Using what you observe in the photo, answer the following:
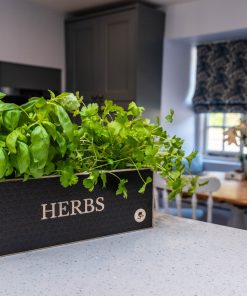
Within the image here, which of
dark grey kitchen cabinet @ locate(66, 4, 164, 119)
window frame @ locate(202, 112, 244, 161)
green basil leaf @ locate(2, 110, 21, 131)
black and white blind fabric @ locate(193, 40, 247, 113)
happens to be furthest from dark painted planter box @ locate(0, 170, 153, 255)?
window frame @ locate(202, 112, 244, 161)

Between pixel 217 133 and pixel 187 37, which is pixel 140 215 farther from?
pixel 217 133

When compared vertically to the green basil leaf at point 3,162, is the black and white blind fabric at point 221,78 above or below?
above

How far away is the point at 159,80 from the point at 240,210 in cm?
169

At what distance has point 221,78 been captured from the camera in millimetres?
3816

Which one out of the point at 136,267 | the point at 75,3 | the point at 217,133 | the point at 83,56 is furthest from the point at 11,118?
the point at 217,133

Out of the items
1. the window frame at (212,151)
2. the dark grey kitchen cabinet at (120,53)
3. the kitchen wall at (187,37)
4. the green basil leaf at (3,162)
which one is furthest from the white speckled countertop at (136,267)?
the window frame at (212,151)

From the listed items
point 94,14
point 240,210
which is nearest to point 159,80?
point 94,14

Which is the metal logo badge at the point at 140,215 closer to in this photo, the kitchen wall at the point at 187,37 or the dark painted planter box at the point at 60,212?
the dark painted planter box at the point at 60,212

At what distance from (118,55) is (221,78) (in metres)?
1.11

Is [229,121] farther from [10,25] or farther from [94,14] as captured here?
[10,25]

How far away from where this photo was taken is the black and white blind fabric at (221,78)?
367cm

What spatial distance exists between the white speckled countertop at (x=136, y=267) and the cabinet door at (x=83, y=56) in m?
2.94

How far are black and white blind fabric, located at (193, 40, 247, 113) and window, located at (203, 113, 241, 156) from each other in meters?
0.21

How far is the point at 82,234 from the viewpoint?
0.77m
